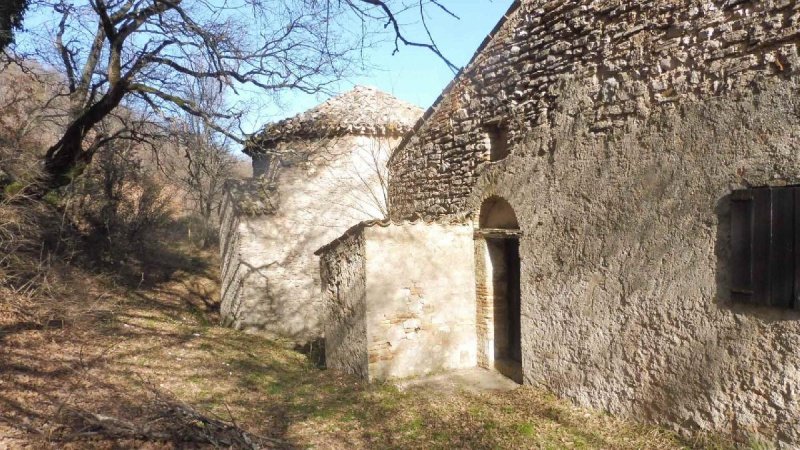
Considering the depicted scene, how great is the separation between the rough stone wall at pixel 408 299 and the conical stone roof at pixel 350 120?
4.92 m

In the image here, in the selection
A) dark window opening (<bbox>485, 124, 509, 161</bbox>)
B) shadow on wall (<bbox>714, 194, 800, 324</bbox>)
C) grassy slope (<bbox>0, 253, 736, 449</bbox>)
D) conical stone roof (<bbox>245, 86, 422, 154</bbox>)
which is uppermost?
conical stone roof (<bbox>245, 86, 422, 154</bbox>)

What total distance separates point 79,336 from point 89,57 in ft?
19.1

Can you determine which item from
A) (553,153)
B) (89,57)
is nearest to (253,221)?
(89,57)

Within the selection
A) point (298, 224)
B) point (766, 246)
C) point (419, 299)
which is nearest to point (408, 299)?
point (419, 299)

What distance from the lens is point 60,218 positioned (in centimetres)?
1095

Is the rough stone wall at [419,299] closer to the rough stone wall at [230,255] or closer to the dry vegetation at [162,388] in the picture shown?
the dry vegetation at [162,388]

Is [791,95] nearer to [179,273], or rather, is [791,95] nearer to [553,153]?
[553,153]

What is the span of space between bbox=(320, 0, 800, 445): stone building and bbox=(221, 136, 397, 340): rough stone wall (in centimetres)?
374

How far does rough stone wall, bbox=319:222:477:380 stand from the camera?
698 cm

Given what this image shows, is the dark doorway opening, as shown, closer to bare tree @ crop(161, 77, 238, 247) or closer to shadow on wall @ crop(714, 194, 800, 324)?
shadow on wall @ crop(714, 194, 800, 324)

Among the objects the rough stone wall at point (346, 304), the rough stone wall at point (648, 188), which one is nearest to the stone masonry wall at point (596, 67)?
the rough stone wall at point (648, 188)

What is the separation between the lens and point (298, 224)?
11992 mm

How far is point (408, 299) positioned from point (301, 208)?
18.4 feet

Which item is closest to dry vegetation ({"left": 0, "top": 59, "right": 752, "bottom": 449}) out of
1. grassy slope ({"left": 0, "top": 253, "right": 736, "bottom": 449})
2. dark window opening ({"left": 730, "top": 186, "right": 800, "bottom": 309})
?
grassy slope ({"left": 0, "top": 253, "right": 736, "bottom": 449})
